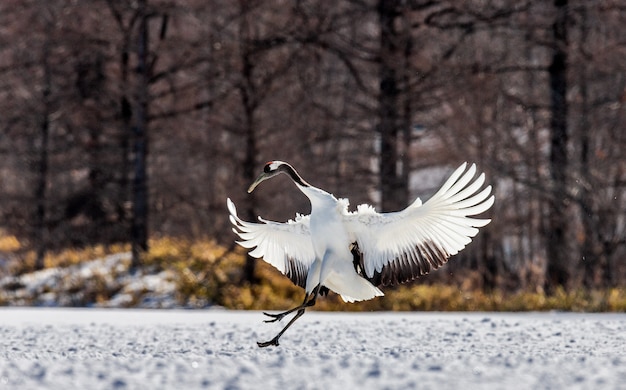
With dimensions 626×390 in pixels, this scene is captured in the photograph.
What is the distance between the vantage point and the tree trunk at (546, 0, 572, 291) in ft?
51.7

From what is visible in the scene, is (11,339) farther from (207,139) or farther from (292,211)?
(207,139)

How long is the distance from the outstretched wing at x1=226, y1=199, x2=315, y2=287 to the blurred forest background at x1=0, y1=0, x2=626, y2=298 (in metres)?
7.66

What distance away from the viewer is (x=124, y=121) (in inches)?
795

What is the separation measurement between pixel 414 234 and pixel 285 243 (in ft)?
3.98

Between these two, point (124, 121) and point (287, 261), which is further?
point (124, 121)

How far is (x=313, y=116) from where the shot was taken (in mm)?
17484

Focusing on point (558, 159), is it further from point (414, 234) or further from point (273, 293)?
point (414, 234)

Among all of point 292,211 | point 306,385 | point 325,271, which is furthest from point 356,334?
point 292,211

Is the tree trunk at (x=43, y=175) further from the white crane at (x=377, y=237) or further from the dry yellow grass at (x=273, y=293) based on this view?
the white crane at (x=377, y=237)

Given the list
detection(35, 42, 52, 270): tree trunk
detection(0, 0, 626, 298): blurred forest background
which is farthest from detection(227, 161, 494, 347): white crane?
detection(35, 42, 52, 270): tree trunk

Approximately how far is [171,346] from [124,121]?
12.5 meters

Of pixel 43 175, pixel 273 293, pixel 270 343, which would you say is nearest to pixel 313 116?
pixel 273 293

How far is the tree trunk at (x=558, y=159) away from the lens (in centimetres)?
1576

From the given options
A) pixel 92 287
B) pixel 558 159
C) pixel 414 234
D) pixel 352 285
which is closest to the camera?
pixel 414 234
